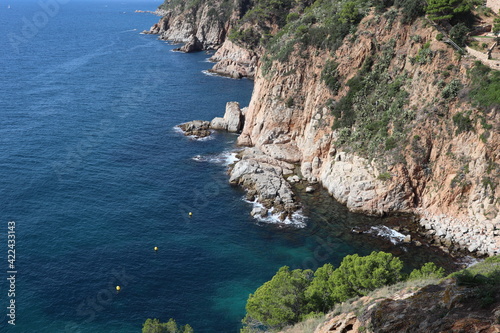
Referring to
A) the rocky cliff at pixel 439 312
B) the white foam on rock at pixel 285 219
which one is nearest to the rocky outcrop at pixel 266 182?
the white foam on rock at pixel 285 219

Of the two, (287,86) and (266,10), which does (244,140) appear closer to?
(287,86)

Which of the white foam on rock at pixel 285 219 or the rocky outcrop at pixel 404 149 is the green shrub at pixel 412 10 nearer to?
the rocky outcrop at pixel 404 149

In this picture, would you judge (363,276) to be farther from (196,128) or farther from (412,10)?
(196,128)

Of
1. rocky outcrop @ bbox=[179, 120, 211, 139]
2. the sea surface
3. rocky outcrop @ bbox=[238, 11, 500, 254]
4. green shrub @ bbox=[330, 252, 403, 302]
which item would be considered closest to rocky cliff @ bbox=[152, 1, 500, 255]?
rocky outcrop @ bbox=[238, 11, 500, 254]

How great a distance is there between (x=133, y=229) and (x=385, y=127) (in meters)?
46.9

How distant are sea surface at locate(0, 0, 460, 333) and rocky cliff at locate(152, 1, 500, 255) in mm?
6209

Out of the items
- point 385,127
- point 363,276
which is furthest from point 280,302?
point 385,127

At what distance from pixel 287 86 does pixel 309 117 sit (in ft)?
32.3

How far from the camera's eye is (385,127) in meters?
78.4

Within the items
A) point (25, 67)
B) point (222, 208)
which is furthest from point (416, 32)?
point (25, 67)

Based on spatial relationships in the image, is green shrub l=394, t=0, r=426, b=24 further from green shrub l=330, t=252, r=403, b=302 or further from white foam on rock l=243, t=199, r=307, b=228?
green shrub l=330, t=252, r=403, b=302

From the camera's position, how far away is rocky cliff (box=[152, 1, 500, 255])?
67000mm

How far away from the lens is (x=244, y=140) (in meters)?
101

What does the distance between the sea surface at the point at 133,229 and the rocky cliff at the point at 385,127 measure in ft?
20.4
